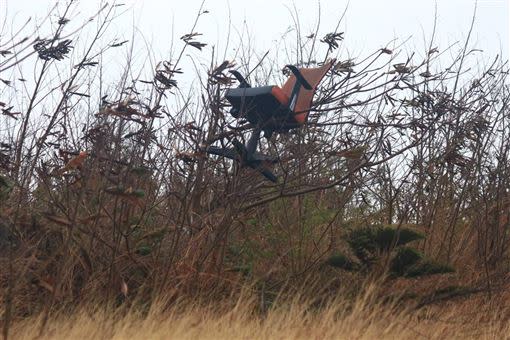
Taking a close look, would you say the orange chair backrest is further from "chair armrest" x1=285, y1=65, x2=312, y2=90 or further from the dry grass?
the dry grass

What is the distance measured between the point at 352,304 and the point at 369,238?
734mm

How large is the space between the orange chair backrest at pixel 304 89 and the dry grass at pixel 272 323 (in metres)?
1.31

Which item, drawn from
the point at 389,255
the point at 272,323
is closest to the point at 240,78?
the point at 389,255

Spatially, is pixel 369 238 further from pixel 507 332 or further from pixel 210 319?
pixel 210 319

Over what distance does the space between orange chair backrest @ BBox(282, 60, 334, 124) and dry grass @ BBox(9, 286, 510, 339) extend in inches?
51.7

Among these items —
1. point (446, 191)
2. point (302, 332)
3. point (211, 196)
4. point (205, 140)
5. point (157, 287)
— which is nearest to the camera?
point (302, 332)

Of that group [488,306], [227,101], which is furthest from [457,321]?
[227,101]

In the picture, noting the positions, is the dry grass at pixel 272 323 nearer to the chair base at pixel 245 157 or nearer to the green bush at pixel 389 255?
the green bush at pixel 389 255

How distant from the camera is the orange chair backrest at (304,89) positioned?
5.94 meters

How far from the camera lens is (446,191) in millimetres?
8133

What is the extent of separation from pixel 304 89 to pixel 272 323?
1839 millimetres

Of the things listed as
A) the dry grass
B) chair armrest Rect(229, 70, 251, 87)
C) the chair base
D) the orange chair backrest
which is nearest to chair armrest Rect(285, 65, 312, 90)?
the orange chair backrest

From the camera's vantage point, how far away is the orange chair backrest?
5941 mm

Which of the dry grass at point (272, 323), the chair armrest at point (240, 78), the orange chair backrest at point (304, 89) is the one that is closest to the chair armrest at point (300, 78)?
the orange chair backrest at point (304, 89)
